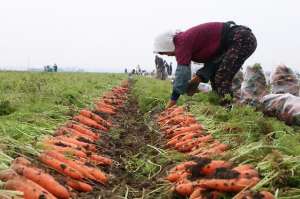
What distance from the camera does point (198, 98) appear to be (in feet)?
31.8

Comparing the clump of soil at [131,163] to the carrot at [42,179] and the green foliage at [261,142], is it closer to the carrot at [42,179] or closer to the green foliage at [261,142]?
the carrot at [42,179]

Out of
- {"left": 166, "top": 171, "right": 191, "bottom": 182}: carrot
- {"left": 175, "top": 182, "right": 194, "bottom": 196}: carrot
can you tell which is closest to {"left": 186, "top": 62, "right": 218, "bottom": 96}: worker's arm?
{"left": 166, "top": 171, "right": 191, "bottom": 182}: carrot

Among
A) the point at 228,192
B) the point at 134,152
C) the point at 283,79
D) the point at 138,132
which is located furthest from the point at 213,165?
the point at 283,79

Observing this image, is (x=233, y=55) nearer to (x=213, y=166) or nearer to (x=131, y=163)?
(x=131, y=163)

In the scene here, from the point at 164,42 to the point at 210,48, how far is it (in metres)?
0.77

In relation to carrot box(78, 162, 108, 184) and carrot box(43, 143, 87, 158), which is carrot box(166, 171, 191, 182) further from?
carrot box(43, 143, 87, 158)

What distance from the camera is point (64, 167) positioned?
4.77 meters

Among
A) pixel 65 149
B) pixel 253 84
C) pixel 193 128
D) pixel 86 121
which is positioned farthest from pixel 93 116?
pixel 253 84

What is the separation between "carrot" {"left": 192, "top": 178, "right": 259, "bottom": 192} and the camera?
3703mm

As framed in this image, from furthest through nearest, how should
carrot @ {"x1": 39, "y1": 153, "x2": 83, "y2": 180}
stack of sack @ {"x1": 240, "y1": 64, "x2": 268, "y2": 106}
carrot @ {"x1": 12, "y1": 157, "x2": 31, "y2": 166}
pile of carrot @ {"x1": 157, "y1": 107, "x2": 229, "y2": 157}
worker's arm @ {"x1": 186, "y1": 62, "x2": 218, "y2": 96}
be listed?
1. stack of sack @ {"x1": 240, "y1": 64, "x2": 268, "y2": 106}
2. worker's arm @ {"x1": 186, "y1": 62, "x2": 218, "y2": 96}
3. pile of carrot @ {"x1": 157, "y1": 107, "x2": 229, "y2": 157}
4. carrot @ {"x1": 39, "y1": 153, "x2": 83, "y2": 180}
5. carrot @ {"x1": 12, "y1": 157, "x2": 31, "y2": 166}

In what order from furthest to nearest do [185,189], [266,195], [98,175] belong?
1. [98,175]
2. [185,189]
3. [266,195]

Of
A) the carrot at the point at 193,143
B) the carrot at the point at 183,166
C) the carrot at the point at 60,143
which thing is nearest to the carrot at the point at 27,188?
the carrot at the point at 183,166

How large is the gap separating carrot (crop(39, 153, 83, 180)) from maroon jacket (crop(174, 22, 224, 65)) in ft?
11.5

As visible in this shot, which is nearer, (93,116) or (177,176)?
(177,176)
